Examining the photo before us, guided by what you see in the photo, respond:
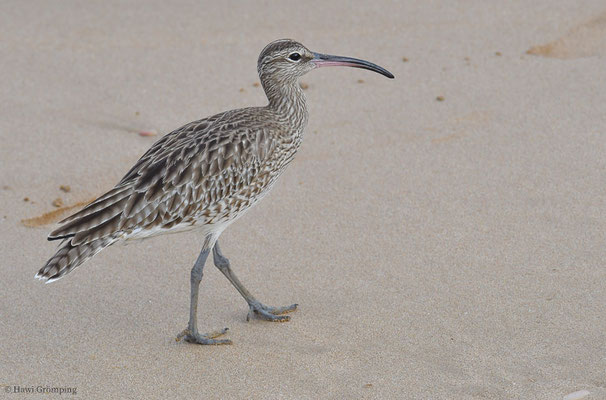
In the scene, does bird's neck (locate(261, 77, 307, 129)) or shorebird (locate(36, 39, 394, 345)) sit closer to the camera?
shorebird (locate(36, 39, 394, 345))

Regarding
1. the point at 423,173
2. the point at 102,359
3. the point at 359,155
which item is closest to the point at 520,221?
the point at 423,173

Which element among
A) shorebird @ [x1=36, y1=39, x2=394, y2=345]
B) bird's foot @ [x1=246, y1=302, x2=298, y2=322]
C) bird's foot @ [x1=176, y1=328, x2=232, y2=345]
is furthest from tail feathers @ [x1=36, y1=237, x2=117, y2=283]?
bird's foot @ [x1=246, y1=302, x2=298, y2=322]

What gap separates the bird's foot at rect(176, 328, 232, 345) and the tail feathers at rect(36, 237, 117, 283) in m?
0.91

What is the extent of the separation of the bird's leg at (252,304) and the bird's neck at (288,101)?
3.73 ft

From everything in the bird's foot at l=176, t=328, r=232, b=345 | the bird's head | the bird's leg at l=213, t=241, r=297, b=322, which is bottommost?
the bird's foot at l=176, t=328, r=232, b=345

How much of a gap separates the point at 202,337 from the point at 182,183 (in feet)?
3.52

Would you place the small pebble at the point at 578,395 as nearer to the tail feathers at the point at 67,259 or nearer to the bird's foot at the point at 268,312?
the bird's foot at the point at 268,312

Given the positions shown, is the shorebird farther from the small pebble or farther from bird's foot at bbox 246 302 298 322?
the small pebble

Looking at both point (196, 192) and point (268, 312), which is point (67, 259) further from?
point (268, 312)

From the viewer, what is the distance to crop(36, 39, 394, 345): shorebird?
5.58 m

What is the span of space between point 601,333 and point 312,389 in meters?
1.99

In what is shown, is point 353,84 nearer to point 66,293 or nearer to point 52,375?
point 66,293

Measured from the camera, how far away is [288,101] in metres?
6.55

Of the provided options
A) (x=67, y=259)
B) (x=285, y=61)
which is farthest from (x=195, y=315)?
(x=285, y=61)
